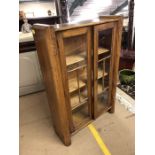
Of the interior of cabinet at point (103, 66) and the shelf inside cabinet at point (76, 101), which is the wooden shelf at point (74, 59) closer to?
the interior of cabinet at point (103, 66)

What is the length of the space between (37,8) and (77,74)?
2533 mm

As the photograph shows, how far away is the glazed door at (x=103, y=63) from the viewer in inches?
67.1

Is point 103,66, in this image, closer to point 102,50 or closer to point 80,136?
point 102,50

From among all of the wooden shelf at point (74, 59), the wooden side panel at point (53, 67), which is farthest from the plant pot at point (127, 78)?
the wooden side panel at point (53, 67)

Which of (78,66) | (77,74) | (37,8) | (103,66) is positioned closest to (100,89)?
(103,66)

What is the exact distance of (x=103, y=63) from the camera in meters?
1.95

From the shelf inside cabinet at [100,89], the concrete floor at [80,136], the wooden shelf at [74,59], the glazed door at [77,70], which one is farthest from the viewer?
the shelf inside cabinet at [100,89]

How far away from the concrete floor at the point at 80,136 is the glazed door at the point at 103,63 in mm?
214

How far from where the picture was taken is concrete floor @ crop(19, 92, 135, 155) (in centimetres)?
177
